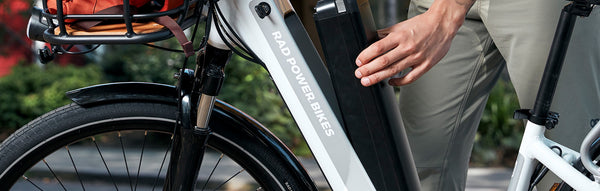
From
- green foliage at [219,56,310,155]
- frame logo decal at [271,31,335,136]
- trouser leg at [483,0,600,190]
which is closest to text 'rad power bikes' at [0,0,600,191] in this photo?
frame logo decal at [271,31,335,136]

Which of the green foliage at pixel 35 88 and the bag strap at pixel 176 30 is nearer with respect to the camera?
the bag strap at pixel 176 30

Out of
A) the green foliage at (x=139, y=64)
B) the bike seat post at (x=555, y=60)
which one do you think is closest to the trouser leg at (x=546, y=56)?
the bike seat post at (x=555, y=60)

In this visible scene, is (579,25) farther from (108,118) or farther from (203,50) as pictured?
(108,118)

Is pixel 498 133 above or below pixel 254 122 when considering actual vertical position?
below

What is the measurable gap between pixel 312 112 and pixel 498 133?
449 centimetres

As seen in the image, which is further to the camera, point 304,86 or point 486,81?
point 486,81

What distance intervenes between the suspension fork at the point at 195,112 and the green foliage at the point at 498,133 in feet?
14.1

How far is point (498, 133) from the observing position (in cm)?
584

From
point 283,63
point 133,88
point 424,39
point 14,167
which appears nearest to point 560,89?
point 424,39

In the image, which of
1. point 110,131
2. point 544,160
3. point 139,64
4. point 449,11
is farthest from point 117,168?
point 139,64

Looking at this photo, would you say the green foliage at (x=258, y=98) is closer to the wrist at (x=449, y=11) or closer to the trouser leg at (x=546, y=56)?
the trouser leg at (x=546, y=56)

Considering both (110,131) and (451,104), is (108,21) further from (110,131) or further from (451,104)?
(451,104)

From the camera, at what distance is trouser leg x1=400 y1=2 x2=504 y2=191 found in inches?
80.2

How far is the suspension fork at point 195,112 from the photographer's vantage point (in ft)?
5.65
